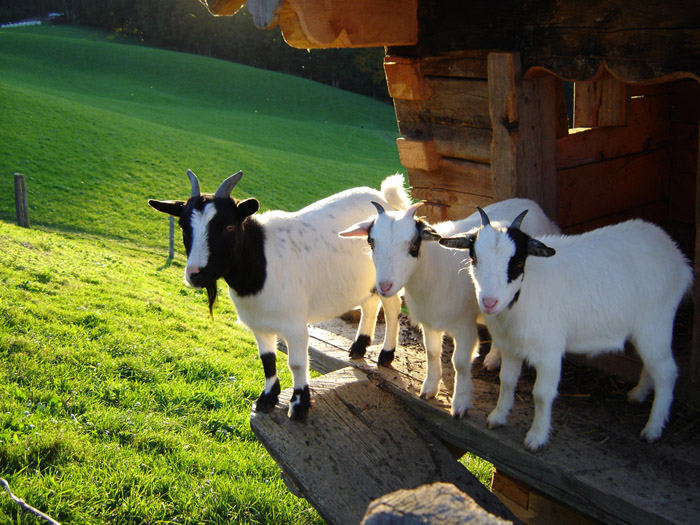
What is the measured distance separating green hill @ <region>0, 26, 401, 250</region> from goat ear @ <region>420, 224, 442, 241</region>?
16.3m

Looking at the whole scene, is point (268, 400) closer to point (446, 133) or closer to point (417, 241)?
point (417, 241)

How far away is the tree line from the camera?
63.4 meters

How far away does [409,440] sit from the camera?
5031 mm

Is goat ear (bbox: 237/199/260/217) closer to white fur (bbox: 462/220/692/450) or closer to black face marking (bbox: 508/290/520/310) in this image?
white fur (bbox: 462/220/692/450)

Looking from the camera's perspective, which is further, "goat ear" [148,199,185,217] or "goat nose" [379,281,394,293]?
"goat ear" [148,199,185,217]

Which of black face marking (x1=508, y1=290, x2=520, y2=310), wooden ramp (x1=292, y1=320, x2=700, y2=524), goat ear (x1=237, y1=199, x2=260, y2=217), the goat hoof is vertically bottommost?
wooden ramp (x1=292, y1=320, x2=700, y2=524)

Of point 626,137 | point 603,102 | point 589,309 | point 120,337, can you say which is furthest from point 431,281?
point 120,337

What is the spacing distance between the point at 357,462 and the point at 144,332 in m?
5.95

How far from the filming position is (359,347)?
6.09m

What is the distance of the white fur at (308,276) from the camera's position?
199 inches

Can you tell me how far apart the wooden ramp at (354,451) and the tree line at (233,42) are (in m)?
58.5

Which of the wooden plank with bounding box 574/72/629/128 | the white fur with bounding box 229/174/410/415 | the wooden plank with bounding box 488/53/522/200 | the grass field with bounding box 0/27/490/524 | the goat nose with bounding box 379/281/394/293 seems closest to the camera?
the goat nose with bounding box 379/281/394/293

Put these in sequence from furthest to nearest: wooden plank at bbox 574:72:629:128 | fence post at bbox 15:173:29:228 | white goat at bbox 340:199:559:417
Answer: fence post at bbox 15:173:29:228
wooden plank at bbox 574:72:629:128
white goat at bbox 340:199:559:417

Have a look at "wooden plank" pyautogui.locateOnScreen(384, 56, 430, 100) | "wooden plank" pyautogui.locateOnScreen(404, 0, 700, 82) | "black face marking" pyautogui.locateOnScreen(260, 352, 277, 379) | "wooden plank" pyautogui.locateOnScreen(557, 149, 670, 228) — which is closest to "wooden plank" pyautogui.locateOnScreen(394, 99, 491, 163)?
"wooden plank" pyautogui.locateOnScreen(384, 56, 430, 100)
